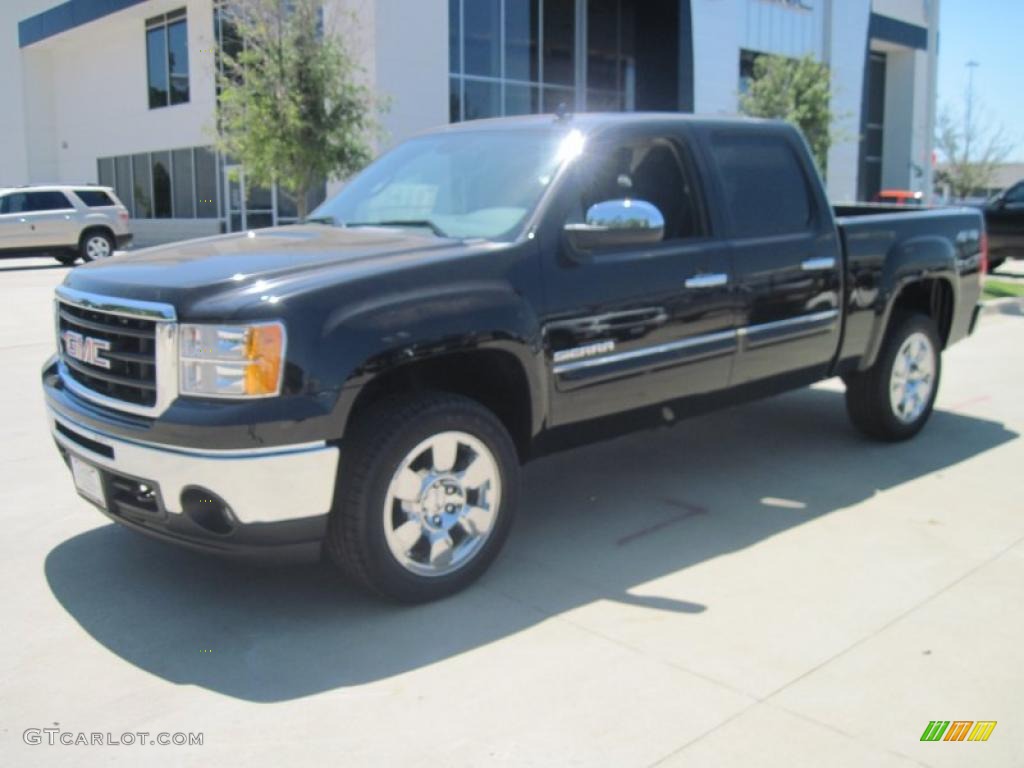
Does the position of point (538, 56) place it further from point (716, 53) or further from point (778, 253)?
point (778, 253)

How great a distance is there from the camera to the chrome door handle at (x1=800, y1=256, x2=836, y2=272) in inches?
221

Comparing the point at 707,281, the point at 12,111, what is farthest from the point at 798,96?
the point at 12,111

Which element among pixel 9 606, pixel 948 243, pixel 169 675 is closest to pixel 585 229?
pixel 169 675

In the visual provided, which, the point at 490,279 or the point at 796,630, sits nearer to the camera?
the point at 796,630

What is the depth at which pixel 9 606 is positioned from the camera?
13.7ft

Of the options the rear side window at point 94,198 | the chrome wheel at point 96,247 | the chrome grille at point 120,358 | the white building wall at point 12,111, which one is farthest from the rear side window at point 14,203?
the chrome grille at point 120,358

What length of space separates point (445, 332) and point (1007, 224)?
689 inches

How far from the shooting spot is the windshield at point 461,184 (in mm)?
4617

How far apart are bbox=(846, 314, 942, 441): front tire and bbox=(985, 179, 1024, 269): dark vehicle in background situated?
13431mm

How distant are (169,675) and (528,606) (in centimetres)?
139

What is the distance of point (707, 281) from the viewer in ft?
16.6

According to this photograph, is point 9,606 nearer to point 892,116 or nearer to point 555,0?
point 555,0

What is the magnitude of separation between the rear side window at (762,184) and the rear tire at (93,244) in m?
20.5

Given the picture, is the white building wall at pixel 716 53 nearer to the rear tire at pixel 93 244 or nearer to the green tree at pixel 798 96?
the green tree at pixel 798 96
